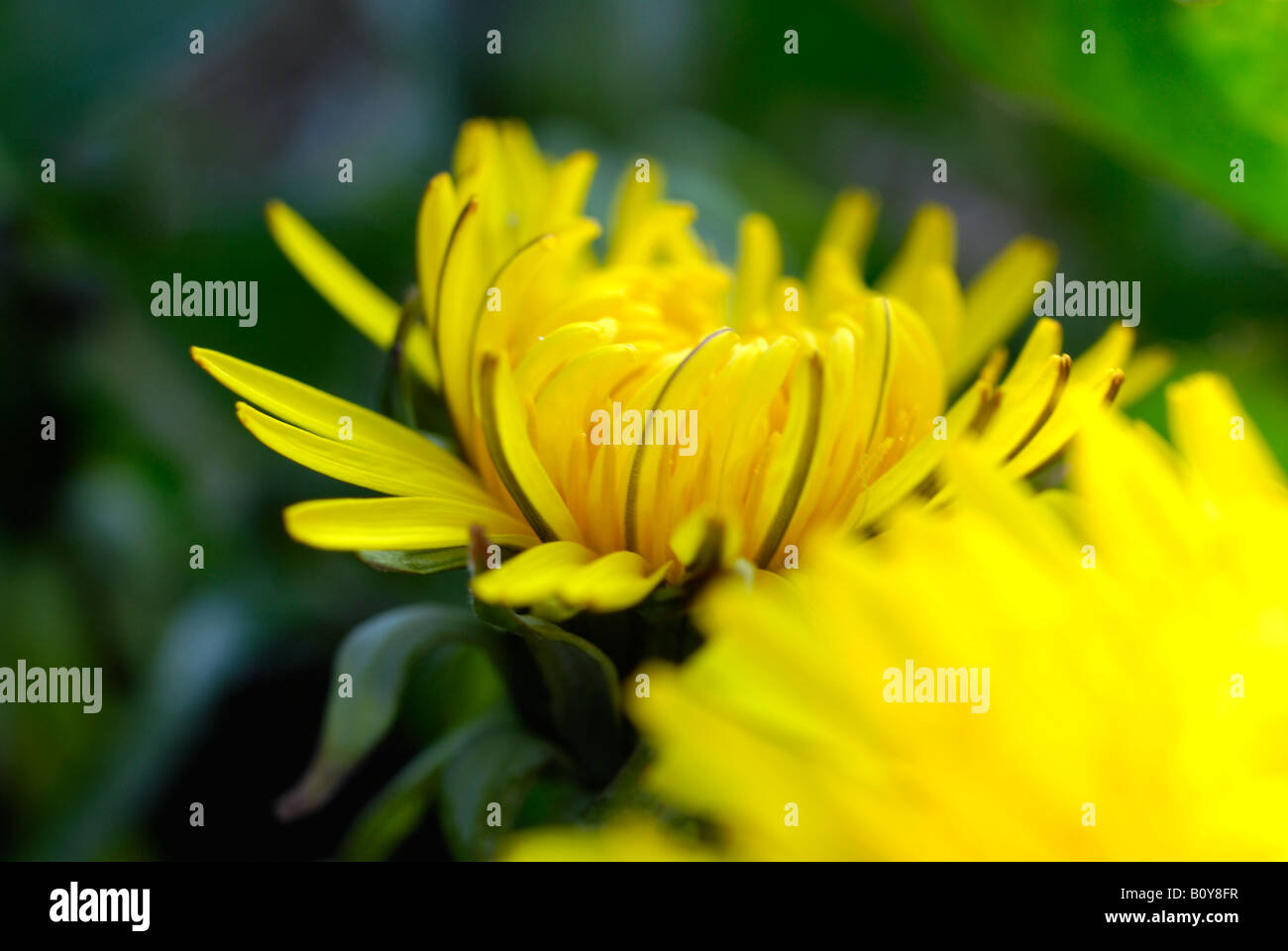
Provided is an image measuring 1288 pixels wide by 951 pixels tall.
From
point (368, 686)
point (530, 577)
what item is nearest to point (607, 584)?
point (530, 577)

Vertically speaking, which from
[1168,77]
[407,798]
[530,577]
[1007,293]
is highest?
[1168,77]

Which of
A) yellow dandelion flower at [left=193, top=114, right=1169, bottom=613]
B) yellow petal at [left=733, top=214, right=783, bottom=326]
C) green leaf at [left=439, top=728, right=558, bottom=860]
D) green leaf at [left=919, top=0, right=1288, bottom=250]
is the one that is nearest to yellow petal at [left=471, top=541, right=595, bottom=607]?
yellow dandelion flower at [left=193, top=114, right=1169, bottom=613]

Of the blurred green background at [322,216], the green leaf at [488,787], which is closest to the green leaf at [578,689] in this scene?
the green leaf at [488,787]

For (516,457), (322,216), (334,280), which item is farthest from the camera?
(322,216)

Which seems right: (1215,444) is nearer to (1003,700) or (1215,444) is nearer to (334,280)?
(1003,700)

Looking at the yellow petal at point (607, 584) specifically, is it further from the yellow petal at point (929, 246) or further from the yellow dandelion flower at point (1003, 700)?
the yellow petal at point (929, 246)
